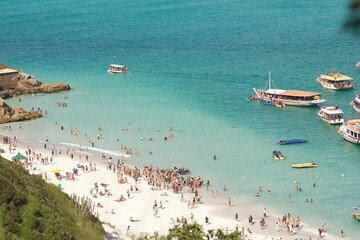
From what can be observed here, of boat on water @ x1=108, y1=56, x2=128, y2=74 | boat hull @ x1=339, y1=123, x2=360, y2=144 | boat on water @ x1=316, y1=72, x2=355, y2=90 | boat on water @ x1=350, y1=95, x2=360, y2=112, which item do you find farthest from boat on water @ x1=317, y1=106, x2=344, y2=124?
boat on water @ x1=108, y1=56, x2=128, y2=74

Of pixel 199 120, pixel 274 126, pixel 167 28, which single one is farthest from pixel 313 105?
pixel 167 28

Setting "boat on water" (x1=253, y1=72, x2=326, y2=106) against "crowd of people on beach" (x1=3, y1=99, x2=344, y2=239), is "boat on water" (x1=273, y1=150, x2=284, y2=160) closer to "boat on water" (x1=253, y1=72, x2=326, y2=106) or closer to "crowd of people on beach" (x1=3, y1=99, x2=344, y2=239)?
"crowd of people on beach" (x1=3, y1=99, x2=344, y2=239)

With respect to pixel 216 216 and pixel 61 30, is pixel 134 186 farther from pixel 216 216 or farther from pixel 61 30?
pixel 61 30

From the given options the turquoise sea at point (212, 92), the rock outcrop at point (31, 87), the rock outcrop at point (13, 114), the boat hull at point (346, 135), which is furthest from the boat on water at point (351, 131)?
the rock outcrop at point (31, 87)

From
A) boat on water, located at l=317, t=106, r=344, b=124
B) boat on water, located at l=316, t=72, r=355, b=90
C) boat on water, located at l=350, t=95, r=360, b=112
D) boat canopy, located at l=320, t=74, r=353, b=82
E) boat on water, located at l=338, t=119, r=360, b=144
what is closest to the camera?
boat on water, located at l=338, t=119, r=360, b=144

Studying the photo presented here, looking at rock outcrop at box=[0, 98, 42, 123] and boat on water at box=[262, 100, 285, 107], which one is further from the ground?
boat on water at box=[262, 100, 285, 107]

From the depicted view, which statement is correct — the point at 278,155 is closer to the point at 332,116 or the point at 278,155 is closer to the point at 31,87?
the point at 332,116

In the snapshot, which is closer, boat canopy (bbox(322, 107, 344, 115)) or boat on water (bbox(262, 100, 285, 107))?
boat canopy (bbox(322, 107, 344, 115))
